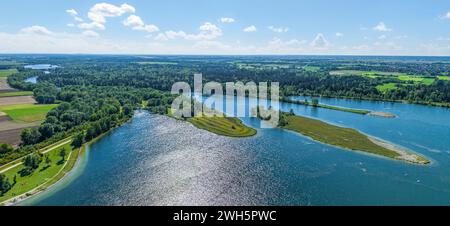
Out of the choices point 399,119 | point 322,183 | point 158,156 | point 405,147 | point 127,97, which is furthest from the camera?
point 127,97

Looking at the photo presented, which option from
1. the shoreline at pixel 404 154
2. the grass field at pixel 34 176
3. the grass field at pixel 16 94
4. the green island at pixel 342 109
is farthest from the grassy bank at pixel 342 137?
the grass field at pixel 16 94

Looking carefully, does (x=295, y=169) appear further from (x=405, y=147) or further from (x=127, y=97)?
(x=127, y=97)

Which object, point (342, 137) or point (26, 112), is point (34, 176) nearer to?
point (26, 112)

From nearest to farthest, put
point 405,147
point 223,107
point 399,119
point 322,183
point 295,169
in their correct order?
point 322,183 < point 295,169 < point 405,147 < point 399,119 < point 223,107

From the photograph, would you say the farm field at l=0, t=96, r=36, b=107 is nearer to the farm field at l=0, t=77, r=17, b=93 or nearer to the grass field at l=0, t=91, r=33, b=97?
the grass field at l=0, t=91, r=33, b=97

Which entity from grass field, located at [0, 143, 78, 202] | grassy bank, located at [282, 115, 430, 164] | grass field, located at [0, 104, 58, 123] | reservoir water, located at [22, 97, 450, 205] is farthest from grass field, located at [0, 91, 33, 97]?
grassy bank, located at [282, 115, 430, 164]

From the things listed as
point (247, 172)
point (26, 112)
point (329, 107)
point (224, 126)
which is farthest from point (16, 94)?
point (329, 107)
